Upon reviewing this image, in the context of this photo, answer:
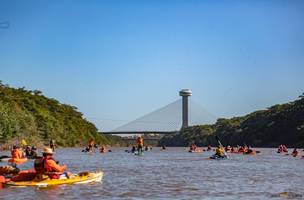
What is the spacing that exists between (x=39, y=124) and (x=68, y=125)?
83.5 feet

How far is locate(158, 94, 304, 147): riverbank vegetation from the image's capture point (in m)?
143

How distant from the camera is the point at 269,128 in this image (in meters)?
152

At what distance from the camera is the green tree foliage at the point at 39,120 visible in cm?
10212

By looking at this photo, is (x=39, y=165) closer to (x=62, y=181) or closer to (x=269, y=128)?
(x=62, y=181)

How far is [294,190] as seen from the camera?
28266mm

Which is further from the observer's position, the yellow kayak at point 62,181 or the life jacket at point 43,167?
the life jacket at point 43,167

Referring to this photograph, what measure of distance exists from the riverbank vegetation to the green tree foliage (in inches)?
1615

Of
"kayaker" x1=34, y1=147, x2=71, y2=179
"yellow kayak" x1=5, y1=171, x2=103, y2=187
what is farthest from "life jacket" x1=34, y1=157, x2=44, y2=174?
"yellow kayak" x1=5, y1=171, x2=103, y2=187

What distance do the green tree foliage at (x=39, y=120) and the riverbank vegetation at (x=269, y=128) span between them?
41.0m

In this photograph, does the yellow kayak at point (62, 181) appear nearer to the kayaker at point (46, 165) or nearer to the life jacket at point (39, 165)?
the kayaker at point (46, 165)

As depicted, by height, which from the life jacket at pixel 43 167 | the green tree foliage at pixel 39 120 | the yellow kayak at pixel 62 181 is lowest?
Answer: the yellow kayak at pixel 62 181

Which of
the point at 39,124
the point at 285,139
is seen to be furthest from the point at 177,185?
the point at 285,139

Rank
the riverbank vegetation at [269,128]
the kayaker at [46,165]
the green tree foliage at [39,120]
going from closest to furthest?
the kayaker at [46,165] → the green tree foliage at [39,120] → the riverbank vegetation at [269,128]

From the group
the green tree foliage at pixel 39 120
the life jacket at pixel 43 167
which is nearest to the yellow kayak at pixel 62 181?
the life jacket at pixel 43 167
